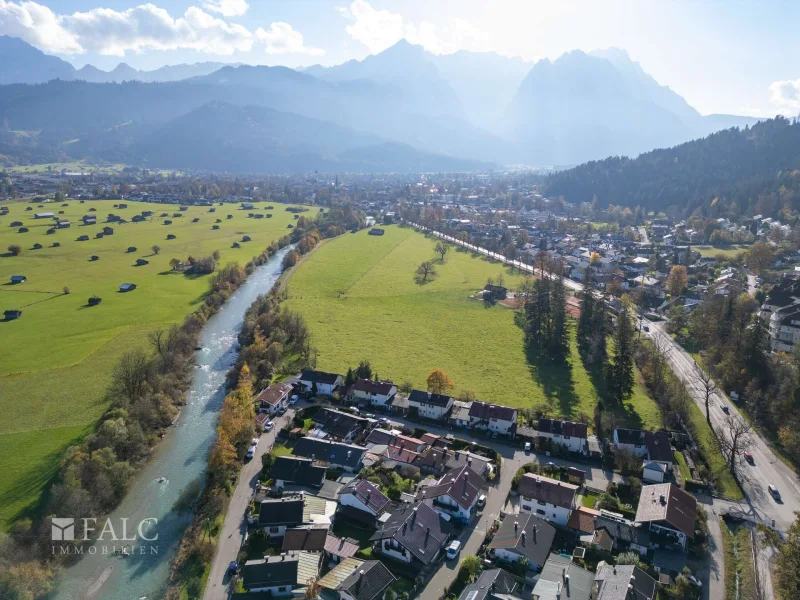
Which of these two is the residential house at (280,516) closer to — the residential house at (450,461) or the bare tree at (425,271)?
the residential house at (450,461)

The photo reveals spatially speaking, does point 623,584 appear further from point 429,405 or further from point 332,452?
point 429,405

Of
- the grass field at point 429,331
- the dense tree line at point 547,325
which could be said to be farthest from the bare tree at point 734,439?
the dense tree line at point 547,325

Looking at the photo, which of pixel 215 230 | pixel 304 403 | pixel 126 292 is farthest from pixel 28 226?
pixel 304 403

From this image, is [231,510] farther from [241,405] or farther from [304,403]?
[304,403]

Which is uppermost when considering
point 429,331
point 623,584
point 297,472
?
point 623,584

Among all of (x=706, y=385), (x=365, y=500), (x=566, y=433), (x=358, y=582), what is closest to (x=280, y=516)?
(x=365, y=500)

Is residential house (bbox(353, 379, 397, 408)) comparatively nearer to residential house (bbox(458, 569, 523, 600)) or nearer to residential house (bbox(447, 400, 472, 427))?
residential house (bbox(447, 400, 472, 427))
